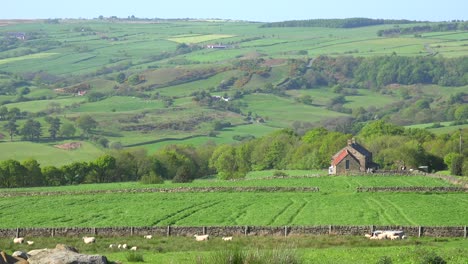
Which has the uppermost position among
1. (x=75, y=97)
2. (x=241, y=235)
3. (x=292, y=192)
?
(x=241, y=235)

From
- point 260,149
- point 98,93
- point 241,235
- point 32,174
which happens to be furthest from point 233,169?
point 98,93

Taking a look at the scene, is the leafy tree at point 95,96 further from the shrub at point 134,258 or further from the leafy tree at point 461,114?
the shrub at point 134,258

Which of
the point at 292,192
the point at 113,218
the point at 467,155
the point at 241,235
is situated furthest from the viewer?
the point at 467,155

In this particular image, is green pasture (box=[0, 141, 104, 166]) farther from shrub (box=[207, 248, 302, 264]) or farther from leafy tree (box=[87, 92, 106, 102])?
shrub (box=[207, 248, 302, 264])

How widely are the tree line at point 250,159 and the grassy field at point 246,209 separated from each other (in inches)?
734

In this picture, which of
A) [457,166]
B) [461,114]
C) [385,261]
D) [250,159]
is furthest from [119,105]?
[385,261]

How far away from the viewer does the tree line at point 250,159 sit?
286ft

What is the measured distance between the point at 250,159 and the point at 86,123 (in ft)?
147

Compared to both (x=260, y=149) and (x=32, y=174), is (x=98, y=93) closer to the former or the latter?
(x=260, y=149)

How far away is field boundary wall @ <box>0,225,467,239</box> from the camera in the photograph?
121ft

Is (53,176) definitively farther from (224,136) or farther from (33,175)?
(224,136)

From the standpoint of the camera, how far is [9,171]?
84750 mm

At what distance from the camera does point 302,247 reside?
32219mm

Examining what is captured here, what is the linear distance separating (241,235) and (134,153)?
2709 inches
